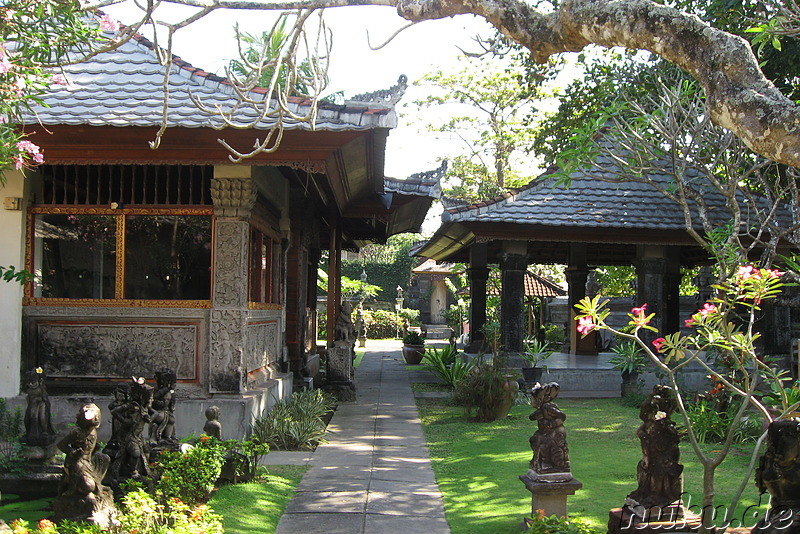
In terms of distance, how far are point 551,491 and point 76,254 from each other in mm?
6196

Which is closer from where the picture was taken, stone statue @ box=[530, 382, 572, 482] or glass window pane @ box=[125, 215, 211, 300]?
stone statue @ box=[530, 382, 572, 482]

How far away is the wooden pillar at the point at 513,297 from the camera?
562 inches

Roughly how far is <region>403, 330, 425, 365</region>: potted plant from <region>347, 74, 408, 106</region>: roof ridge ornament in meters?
14.6

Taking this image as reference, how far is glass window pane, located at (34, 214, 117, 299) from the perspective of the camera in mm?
8750

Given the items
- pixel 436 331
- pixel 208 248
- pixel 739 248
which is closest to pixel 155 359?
pixel 208 248

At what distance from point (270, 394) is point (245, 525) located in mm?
4540

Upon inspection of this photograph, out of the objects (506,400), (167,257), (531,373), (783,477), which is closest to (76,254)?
(167,257)

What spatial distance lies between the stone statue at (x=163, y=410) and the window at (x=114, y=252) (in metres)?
1.89

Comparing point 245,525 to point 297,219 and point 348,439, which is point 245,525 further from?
point 297,219

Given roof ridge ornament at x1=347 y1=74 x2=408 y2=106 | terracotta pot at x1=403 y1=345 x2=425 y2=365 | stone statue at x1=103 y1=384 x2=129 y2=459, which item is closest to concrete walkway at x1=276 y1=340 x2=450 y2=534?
stone statue at x1=103 y1=384 x2=129 y2=459

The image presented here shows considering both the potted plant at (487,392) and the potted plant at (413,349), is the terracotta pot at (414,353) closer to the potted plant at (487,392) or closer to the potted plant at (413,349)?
the potted plant at (413,349)

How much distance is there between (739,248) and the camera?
980cm

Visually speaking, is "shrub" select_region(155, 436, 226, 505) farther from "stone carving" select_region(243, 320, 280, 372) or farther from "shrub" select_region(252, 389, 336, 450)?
"stone carving" select_region(243, 320, 280, 372)

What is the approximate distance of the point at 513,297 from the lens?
47.1 feet
